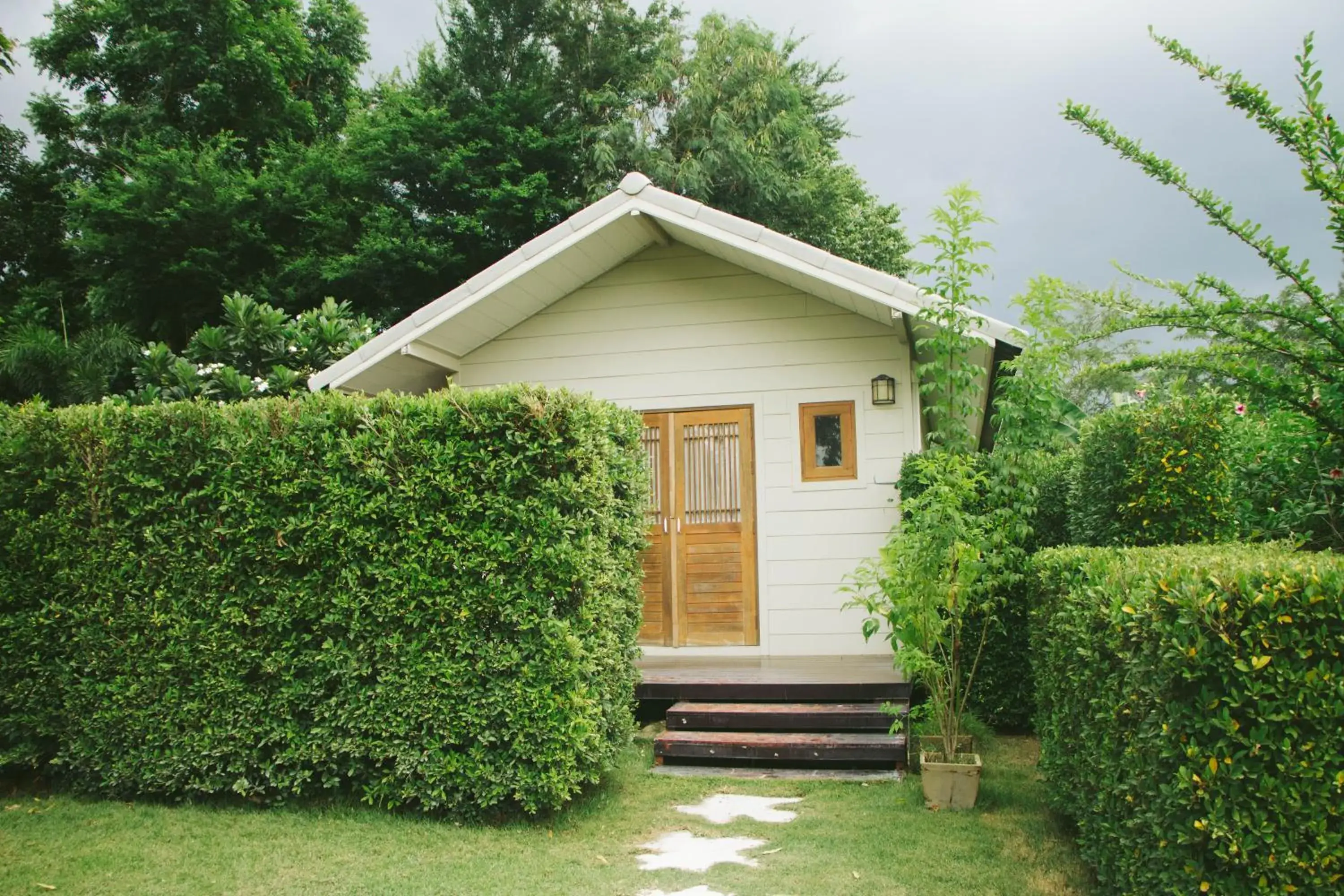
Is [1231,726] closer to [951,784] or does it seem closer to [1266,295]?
[1266,295]

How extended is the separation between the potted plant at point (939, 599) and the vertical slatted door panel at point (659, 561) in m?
2.97

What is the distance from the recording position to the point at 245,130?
73.6 feet

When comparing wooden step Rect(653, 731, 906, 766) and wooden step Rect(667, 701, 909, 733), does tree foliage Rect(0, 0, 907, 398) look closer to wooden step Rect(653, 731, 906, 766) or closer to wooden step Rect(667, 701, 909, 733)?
wooden step Rect(667, 701, 909, 733)

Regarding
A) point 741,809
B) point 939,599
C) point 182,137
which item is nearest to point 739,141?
point 182,137

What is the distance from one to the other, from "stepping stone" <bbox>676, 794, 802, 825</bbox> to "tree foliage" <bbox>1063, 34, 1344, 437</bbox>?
10.3 feet

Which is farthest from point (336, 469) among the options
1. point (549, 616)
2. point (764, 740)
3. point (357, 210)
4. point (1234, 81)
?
point (357, 210)

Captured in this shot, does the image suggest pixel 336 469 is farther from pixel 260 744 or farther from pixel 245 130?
pixel 245 130

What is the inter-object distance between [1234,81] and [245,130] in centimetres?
2282

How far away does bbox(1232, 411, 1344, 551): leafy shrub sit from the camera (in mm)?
5027

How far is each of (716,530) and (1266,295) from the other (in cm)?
543

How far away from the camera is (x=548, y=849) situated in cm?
504

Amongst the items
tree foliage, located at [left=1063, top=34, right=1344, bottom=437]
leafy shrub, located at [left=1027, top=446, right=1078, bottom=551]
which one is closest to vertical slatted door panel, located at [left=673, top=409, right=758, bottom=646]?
leafy shrub, located at [left=1027, top=446, right=1078, bottom=551]

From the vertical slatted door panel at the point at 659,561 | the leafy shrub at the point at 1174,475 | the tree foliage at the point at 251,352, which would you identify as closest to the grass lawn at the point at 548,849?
the leafy shrub at the point at 1174,475

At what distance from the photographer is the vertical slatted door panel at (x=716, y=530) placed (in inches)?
339
